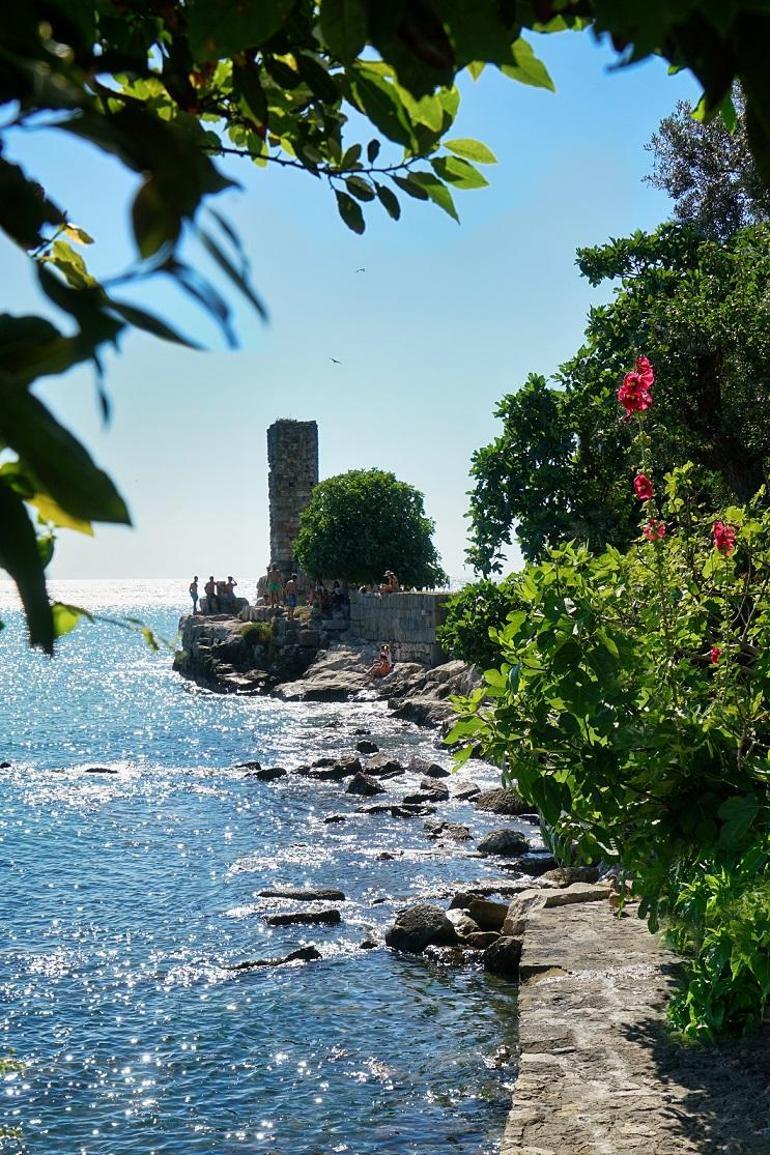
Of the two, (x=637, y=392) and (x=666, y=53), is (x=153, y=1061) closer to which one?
(x=637, y=392)

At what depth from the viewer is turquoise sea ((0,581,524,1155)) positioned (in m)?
8.98

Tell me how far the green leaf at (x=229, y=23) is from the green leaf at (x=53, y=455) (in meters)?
0.47

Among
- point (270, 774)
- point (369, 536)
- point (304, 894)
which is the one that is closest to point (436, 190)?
point (304, 894)

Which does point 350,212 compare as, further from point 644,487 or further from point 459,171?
point 644,487

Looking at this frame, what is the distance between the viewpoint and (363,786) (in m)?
23.0

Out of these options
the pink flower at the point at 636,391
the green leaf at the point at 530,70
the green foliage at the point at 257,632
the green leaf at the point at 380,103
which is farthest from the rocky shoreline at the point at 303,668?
the green leaf at the point at 530,70

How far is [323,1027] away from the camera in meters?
10.9

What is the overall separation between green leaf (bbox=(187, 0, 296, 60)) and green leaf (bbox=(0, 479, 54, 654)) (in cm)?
46

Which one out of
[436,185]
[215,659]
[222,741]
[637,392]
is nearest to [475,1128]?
[637,392]

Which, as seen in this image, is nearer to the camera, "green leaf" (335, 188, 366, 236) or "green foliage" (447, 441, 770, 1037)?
"green leaf" (335, 188, 366, 236)

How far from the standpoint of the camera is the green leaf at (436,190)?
1.68 m

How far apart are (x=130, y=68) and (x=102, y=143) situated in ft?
1.25

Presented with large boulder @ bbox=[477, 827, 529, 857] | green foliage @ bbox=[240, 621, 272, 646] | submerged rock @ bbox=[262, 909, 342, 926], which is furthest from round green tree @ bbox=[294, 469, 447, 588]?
submerged rock @ bbox=[262, 909, 342, 926]

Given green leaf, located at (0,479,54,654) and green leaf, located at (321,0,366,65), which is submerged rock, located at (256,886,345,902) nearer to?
green leaf, located at (321,0,366,65)
